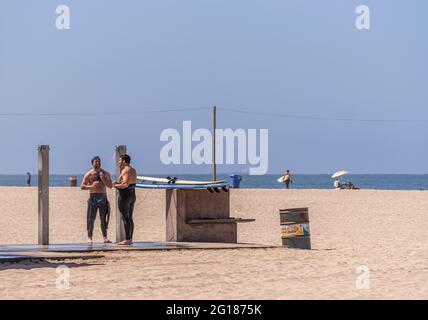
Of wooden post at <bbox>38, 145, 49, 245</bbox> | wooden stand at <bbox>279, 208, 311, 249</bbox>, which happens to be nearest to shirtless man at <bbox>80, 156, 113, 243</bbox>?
wooden post at <bbox>38, 145, 49, 245</bbox>

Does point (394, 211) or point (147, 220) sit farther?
point (394, 211)

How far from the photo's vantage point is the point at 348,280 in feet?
42.1

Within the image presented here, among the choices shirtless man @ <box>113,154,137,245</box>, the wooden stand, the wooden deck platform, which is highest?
shirtless man @ <box>113,154,137,245</box>

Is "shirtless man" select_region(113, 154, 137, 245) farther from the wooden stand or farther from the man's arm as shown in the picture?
the wooden stand

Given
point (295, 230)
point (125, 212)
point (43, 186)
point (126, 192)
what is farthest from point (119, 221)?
point (295, 230)

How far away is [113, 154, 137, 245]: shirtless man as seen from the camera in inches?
662

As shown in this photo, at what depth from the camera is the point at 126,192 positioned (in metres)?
16.9

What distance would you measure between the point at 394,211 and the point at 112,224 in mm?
11318

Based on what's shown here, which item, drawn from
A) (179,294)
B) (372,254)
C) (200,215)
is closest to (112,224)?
(200,215)

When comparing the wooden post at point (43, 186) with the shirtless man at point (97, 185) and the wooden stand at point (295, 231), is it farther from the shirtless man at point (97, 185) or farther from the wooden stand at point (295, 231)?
the wooden stand at point (295, 231)

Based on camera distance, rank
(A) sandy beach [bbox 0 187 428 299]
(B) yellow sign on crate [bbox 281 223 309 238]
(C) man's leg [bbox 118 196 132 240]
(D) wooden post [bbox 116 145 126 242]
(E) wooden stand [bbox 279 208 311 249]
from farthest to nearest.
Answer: (D) wooden post [bbox 116 145 126 242] → (B) yellow sign on crate [bbox 281 223 309 238] → (E) wooden stand [bbox 279 208 311 249] → (C) man's leg [bbox 118 196 132 240] → (A) sandy beach [bbox 0 187 428 299]
